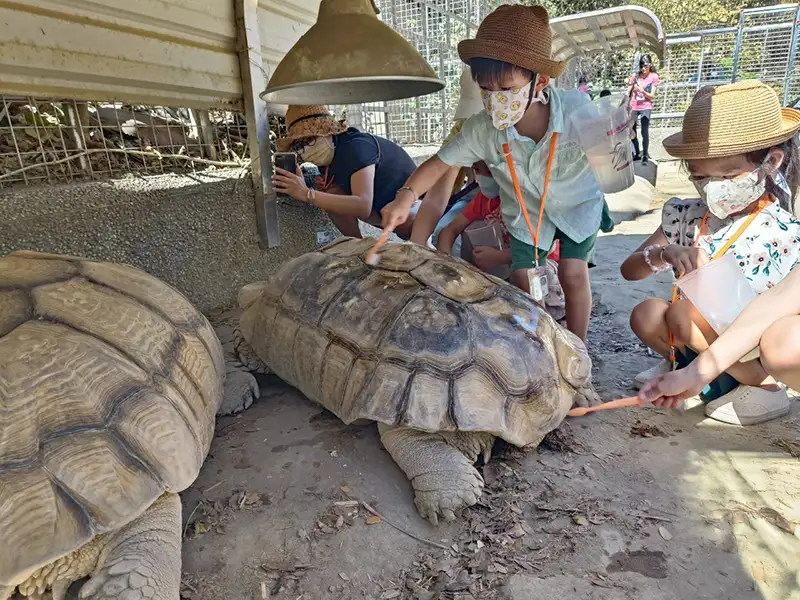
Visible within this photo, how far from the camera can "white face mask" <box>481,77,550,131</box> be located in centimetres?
267

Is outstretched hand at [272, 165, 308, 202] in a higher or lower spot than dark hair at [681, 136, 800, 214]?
lower

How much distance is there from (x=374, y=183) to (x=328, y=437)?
2.27 m

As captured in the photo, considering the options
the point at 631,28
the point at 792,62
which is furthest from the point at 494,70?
the point at 792,62

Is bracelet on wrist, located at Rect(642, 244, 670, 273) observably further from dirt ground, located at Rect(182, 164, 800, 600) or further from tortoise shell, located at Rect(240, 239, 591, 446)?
dirt ground, located at Rect(182, 164, 800, 600)

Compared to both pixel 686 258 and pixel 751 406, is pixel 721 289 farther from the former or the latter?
pixel 751 406

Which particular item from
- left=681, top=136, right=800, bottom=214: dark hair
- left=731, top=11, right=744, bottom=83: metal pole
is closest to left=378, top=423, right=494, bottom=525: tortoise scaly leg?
left=681, top=136, right=800, bottom=214: dark hair

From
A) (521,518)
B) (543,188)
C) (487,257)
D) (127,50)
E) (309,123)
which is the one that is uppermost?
(127,50)

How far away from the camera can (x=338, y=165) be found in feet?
13.1

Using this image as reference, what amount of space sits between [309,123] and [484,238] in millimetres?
1437

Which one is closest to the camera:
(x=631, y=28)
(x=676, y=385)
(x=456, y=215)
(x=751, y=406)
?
(x=676, y=385)

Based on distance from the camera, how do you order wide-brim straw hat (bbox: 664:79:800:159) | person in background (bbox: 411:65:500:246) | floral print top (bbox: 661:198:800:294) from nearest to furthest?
wide-brim straw hat (bbox: 664:79:800:159) → floral print top (bbox: 661:198:800:294) → person in background (bbox: 411:65:500:246)

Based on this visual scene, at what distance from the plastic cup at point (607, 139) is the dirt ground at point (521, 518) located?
1.22 m

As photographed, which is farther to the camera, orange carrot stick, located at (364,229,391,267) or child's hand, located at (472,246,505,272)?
child's hand, located at (472,246,505,272)

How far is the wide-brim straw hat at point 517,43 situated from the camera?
8.39 feet
